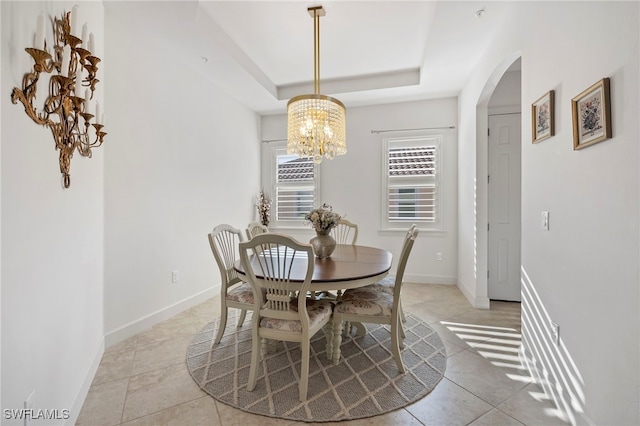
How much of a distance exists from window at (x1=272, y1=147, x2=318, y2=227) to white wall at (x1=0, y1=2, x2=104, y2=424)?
3.18 m

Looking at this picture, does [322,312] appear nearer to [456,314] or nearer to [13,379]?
[13,379]

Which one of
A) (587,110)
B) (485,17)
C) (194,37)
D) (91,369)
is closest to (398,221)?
(485,17)

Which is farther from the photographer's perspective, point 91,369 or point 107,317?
point 107,317

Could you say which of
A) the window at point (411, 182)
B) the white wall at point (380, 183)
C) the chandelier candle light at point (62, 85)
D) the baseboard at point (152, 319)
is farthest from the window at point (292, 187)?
the chandelier candle light at point (62, 85)

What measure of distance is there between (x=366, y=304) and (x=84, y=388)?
1.87 metres

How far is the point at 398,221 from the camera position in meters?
4.46

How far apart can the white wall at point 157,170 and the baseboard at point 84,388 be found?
27cm

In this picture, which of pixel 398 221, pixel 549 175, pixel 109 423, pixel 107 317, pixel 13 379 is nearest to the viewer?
pixel 13 379

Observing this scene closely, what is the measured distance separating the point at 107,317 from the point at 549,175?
3.46 meters

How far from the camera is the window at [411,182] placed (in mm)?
4328

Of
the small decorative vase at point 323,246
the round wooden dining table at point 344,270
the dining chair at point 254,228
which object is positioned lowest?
the round wooden dining table at point 344,270

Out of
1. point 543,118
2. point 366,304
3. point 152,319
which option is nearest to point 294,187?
point 152,319

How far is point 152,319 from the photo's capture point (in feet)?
9.37

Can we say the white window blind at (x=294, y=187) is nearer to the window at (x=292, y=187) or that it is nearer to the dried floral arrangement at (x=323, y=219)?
the window at (x=292, y=187)
